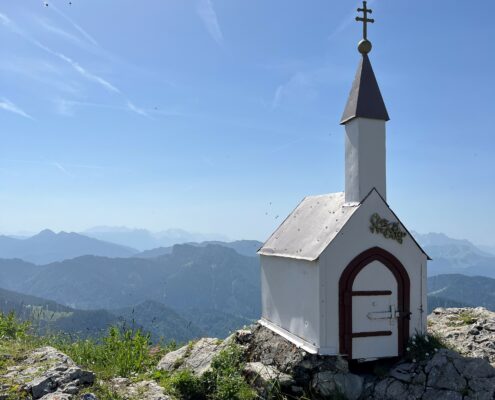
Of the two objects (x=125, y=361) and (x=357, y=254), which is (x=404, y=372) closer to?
(x=357, y=254)

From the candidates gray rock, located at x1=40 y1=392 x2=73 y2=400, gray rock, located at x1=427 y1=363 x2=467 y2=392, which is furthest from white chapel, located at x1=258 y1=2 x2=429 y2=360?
gray rock, located at x1=40 y1=392 x2=73 y2=400

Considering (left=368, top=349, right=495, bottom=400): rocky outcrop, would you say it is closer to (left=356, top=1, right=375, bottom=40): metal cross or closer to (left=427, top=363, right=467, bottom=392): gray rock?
(left=427, top=363, right=467, bottom=392): gray rock

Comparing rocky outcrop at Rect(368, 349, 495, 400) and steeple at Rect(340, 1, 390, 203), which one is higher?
steeple at Rect(340, 1, 390, 203)

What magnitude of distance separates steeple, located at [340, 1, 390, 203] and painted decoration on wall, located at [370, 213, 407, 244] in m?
0.71

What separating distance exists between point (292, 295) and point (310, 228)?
2.13 m

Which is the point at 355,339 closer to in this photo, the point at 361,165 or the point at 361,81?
the point at 361,165

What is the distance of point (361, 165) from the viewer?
38.1 feet

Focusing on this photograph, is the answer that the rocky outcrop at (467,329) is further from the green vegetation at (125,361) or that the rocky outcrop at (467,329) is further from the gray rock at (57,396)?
the gray rock at (57,396)

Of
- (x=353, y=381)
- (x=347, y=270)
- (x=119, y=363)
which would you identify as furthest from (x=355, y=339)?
(x=119, y=363)

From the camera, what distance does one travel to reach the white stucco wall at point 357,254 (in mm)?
10672

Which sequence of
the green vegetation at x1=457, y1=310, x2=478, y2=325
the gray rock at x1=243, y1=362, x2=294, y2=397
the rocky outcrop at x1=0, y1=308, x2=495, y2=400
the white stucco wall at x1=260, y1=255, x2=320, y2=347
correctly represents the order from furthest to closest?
1. the green vegetation at x1=457, y1=310, x2=478, y2=325
2. the white stucco wall at x1=260, y1=255, x2=320, y2=347
3. the gray rock at x1=243, y1=362, x2=294, y2=397
4. the rocky outcrop at x1=0, y1=308, x2=495, y2=400

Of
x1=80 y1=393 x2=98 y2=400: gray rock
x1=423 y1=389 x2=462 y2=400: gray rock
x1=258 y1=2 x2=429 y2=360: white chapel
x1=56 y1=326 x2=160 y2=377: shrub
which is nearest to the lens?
x1=80 y1=393 x2=98 y2=400: gray rock

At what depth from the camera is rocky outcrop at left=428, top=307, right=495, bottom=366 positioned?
11.5 m

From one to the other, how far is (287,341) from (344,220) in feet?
13.4
